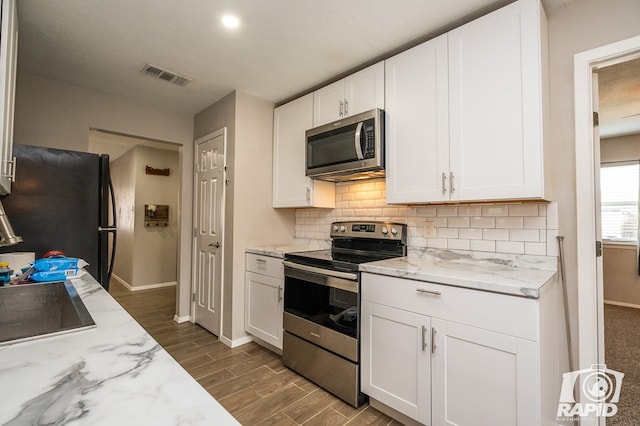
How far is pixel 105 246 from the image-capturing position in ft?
7.73

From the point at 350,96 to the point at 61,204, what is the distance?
2284 millimetres

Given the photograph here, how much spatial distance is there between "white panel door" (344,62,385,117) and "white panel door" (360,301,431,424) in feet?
4.85

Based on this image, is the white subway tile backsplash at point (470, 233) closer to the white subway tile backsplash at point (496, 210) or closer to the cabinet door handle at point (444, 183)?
the white subway tile backsplash at point (496, 210)

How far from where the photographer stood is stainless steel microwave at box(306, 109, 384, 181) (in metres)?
2.22

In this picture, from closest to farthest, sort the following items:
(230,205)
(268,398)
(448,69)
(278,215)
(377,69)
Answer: (448,69)
(268,398)
(377,69)
(230,205)
(278,215)

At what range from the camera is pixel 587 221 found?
1.68m

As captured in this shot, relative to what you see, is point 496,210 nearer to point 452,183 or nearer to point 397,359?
point 452,183

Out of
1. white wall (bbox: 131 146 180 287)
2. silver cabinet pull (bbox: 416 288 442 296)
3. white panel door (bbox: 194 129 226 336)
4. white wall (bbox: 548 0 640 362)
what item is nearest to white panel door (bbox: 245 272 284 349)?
white panel door (bbox: 194 129 226 336)

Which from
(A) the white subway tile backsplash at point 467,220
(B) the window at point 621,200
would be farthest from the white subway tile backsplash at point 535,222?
(B) the window at point 621,200

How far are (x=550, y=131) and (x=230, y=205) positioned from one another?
256 cm

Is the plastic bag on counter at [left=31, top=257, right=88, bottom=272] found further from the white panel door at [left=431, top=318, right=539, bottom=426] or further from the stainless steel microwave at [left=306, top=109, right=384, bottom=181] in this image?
the white panel door at [left=431, top=318, right=539, bottom=426]

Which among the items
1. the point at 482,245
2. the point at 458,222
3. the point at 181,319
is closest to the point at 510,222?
the point at 482,245

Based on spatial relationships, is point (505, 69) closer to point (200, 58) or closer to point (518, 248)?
point (518, 248)

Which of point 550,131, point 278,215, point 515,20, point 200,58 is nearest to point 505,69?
point 515,20
